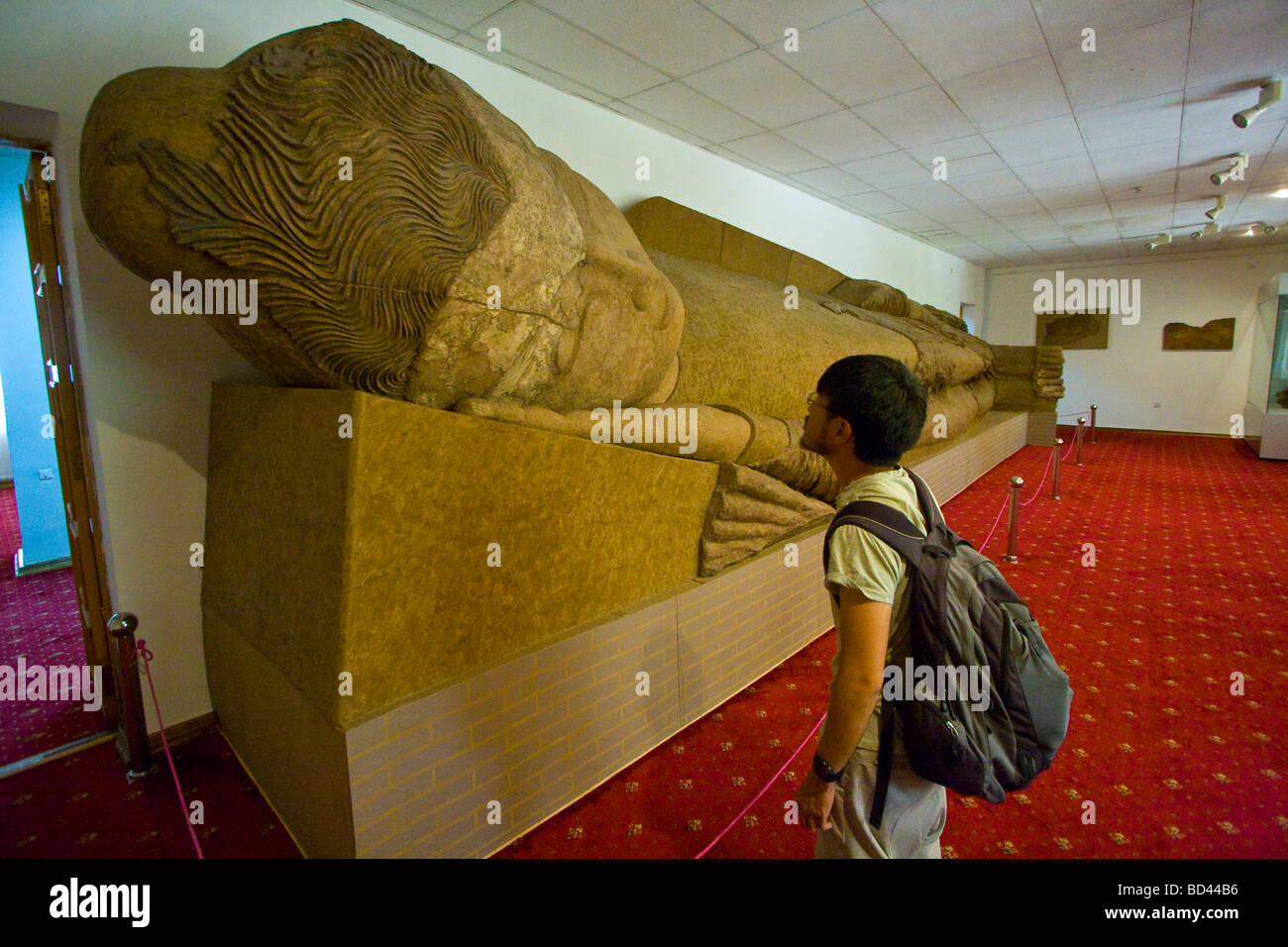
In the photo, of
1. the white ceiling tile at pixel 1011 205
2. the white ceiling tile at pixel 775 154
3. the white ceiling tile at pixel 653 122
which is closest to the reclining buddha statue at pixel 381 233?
the white ceiling tile at pixel 653 122

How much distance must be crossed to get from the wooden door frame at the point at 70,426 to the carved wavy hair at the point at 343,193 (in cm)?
→ 117

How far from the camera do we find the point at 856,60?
10.9 feet

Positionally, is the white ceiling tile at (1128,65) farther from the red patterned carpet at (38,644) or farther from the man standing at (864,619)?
the red patterned carpet at (38,644)

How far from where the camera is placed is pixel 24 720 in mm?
2434

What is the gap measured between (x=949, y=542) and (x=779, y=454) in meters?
1.49

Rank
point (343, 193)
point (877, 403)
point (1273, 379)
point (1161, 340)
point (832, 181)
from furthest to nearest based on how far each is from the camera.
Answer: point (1161, 340) → point (1273, 379) → point (832, 181) → point (343, 193) → point (877, 403)

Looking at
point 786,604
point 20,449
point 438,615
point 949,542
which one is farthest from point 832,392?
point 20,449

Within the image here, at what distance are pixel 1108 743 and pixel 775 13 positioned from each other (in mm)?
3299

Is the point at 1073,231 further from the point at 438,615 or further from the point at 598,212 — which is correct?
the point at 438,615

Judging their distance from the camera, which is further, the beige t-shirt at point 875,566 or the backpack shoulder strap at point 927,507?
the backpack shoulder strap at point 927,507

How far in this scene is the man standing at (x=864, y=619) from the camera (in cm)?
102

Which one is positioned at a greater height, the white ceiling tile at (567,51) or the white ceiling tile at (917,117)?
the white ceiling tile at (917,117)

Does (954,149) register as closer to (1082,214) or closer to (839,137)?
(839,137)

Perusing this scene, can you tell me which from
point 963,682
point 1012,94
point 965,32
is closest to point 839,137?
point 1012,94
